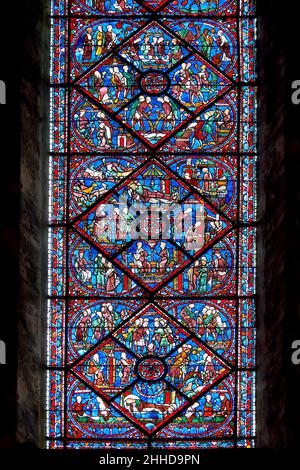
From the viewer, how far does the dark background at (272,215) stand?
53.1ft

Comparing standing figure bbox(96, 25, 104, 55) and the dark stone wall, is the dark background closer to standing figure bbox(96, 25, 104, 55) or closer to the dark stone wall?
the dark stone wall

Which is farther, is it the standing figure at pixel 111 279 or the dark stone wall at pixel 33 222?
the standing figure at pixel 111 279

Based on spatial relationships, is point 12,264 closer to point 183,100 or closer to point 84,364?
point 84,364

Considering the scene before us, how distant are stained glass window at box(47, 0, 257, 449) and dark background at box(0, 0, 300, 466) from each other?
1.43ft

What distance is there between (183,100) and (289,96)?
140 cm

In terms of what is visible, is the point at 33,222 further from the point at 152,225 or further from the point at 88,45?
the point at 88,45

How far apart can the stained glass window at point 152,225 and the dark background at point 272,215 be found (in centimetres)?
44

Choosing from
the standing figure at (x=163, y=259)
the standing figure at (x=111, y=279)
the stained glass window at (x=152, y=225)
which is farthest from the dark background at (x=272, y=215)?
the standing figure at (x=111, y=279)

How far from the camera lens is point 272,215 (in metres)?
17.0

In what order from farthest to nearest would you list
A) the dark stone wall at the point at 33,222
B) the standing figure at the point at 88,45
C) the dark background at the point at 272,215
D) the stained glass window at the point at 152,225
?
the standing figure at the point at 88,45, the stained glass window at the point at 152,225, the dark stone wall at the point at 33,222, the dark background at the point at 272,215

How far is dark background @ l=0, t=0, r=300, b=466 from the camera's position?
637 inches

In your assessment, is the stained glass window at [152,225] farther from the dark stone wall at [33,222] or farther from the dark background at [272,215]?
the dark background at [272,215]

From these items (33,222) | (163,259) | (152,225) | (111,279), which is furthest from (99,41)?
(111,279)
